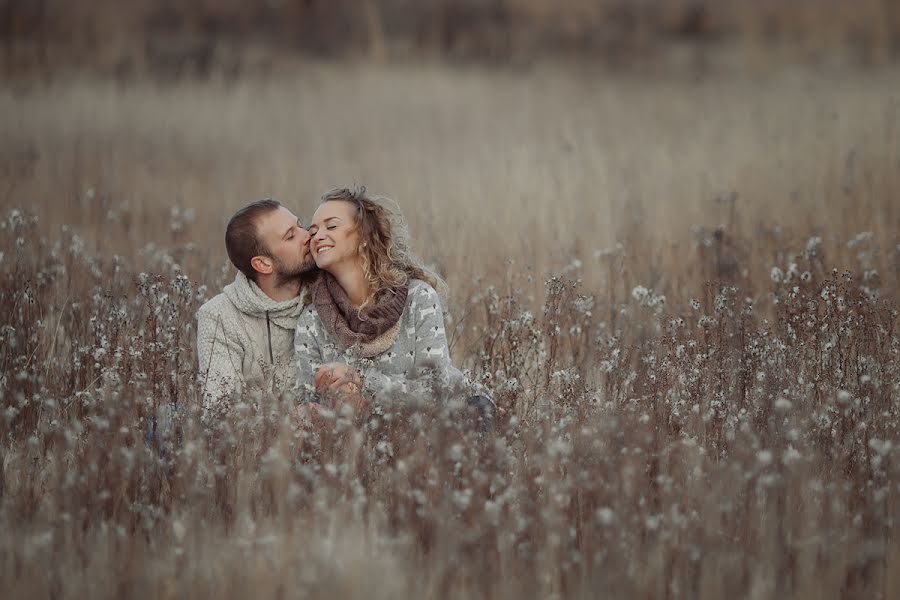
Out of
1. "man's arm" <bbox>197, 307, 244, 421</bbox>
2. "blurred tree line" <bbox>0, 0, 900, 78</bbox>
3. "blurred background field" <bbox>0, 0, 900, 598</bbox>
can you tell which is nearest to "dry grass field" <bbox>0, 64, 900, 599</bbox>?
"blurred background field" <bbox>0, 0, 900, 598</bbox>

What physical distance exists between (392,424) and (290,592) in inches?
45.4

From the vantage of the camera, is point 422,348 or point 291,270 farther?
point 291,270

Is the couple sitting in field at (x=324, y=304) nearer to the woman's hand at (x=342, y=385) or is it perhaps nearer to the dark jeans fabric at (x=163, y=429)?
the woman's hand at (x=342, y=385)

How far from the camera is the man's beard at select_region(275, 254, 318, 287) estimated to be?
5.19 meters

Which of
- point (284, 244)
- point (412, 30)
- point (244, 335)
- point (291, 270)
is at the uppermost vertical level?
point (412, 30)

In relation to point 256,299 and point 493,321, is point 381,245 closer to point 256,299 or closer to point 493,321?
point 256,299

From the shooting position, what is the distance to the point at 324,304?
5062 millimetres

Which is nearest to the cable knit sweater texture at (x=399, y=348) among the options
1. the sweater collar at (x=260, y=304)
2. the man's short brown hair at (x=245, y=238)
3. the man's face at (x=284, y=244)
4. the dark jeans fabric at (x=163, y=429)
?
the sweater collar at (x=260, y=304)

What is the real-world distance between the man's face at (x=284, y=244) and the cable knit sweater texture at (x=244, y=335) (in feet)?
0.52

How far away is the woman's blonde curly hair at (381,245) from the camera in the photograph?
5109 mm

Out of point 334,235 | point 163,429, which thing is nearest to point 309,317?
point 334,235

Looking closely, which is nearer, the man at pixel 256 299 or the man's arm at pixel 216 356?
the man's arm at pixel 216 356

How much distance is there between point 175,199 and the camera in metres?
9.45

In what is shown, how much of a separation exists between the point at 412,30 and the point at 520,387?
534 inches
